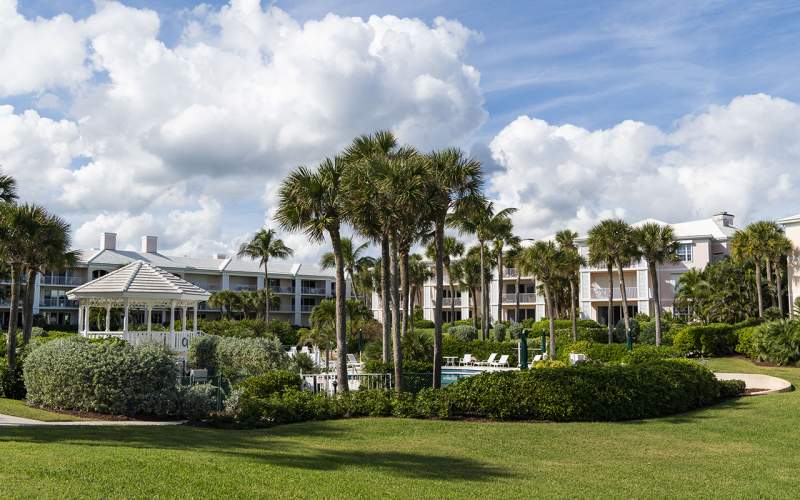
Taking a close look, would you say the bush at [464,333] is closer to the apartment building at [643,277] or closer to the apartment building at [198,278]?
the apartment building at [643,277]

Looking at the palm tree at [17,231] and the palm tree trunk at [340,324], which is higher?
the palm tree at [17,231]

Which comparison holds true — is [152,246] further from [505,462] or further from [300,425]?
[505,462]

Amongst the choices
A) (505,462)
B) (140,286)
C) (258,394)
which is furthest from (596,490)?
(140,286)

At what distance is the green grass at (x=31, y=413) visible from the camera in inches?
655

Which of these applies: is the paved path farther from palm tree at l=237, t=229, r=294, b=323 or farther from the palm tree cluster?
palm tree at l=237, t=229, r=294, b=323

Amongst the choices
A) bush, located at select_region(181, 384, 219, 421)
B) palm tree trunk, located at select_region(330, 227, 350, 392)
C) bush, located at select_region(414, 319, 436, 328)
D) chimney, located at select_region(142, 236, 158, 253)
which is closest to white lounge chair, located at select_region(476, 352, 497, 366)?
palm tree trunk, located at select_region(330, 227, 350, 392)

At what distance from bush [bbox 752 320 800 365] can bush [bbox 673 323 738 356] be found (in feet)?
11.8

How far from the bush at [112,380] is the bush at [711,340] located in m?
28.2

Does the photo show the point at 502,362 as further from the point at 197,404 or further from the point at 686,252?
the point at 686,252

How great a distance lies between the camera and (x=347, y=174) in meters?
19.7

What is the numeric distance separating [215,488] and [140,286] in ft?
71.8

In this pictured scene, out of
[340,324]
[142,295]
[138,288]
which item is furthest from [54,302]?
[340,324]

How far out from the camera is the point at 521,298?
70.9m

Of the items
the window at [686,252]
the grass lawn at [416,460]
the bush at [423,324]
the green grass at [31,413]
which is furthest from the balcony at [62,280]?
the grass lawn at [416,460]
